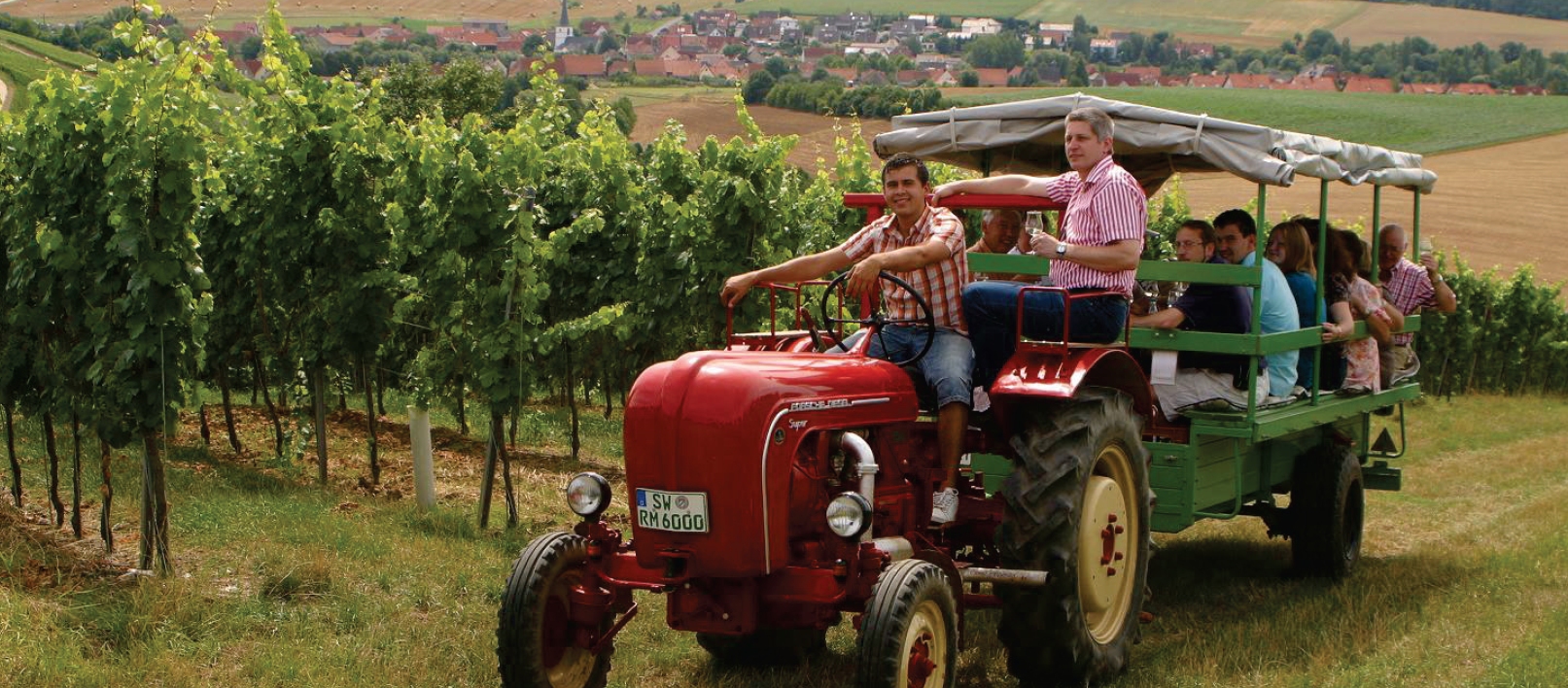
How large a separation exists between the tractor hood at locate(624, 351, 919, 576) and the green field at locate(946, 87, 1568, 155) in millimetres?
47825

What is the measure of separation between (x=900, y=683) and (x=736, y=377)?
118 centimetres

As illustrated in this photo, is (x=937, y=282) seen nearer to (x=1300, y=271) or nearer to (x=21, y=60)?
(x=1300, y=271)

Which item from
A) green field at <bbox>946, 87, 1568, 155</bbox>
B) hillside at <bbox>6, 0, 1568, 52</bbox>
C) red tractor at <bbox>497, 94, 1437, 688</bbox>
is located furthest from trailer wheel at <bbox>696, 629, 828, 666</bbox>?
hillside at <bbox>6, 0, 1568, 52</bbox>

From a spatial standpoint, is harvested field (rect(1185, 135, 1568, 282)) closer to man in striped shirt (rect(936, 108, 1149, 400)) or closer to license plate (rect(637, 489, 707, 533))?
man in striped shirt (rect(936, 108, 1149, 400))

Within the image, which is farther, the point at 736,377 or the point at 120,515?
the point at 120,515

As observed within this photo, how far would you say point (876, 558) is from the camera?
18.5 ft

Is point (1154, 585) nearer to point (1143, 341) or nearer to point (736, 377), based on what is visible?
point (1143, 341)

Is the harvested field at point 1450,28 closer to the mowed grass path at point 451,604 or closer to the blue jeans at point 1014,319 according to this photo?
the mowed grass path at point 451,604

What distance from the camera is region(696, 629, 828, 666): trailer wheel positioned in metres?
6.83

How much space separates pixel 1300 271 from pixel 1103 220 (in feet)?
8.68

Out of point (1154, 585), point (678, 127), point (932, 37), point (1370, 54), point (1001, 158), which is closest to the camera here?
point (1154, 585)

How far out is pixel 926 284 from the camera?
6480 millimetres

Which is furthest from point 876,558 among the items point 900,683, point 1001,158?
point 1001,158

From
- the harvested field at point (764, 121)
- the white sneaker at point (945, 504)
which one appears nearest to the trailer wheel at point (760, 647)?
the white sneaker at point (945, 504)
